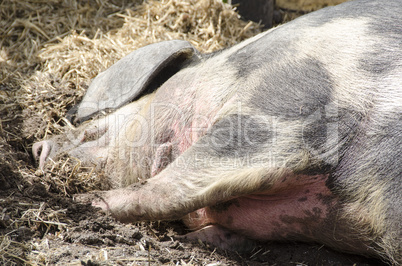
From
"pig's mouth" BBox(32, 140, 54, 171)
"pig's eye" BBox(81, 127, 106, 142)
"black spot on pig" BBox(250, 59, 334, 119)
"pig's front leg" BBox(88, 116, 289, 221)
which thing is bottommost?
"pig's mouth" BBox(32, 140, 54, 171)

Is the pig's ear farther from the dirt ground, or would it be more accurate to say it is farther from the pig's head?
the dirt ground

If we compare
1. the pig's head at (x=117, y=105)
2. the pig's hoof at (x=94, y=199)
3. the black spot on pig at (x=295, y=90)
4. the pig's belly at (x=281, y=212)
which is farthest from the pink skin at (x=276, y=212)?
the pig's head at (x=117, y=105)

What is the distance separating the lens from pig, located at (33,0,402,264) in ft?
6.98

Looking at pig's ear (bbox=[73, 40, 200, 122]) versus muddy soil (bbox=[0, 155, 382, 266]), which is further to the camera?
pig's ear (bbox=[73, 40, 200, 122])

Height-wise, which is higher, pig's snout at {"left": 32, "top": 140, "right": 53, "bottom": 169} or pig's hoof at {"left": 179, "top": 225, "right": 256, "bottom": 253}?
pig's snout at {"left": 32, "top": 140, "right": 53, "bottom": 169}

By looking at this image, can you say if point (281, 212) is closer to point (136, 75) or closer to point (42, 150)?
→ point (136, 75)

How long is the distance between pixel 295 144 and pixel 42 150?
1771mm

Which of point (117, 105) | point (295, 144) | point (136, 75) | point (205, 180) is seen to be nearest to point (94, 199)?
point (205, 180)

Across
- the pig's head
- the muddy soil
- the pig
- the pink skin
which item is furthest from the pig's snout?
the pink skin

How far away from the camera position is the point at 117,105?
3203mm

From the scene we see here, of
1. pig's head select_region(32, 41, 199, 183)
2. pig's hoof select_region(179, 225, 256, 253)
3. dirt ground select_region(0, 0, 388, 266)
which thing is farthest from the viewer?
pig's head select_region(32, 41, 199, 183)

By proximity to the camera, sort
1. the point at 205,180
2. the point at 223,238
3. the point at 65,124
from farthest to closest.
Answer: the point at 65,124 < the point at 223,238 < the point at 205,180

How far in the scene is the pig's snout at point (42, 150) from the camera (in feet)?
10.1

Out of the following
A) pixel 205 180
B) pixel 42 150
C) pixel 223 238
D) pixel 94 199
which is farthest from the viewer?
pixel 42 150
